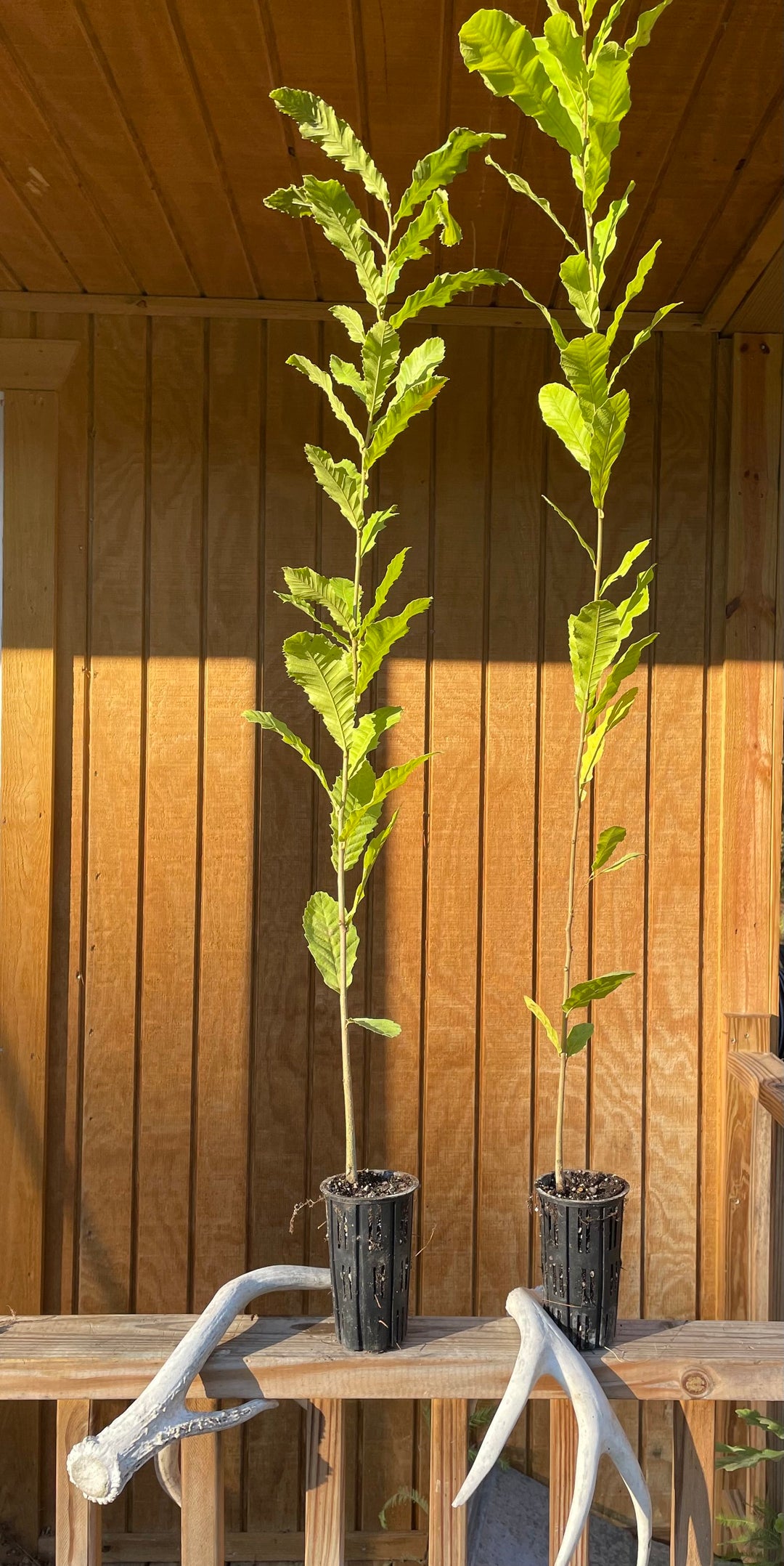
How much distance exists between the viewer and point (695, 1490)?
1296 millimetres

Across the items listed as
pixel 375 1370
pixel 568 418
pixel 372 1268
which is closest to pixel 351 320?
pixel 568 418

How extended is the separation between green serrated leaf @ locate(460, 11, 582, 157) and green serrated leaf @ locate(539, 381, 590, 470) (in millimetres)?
258

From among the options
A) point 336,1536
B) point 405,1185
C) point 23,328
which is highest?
point 23,328

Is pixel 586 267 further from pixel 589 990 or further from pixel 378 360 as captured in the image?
pixel 589 990

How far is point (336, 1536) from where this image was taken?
1.28 meters

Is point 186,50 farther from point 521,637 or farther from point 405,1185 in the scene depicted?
point 405,1185

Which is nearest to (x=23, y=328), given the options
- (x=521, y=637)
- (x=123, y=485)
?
(x=123, y=485)

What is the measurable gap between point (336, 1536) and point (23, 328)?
2311 mm

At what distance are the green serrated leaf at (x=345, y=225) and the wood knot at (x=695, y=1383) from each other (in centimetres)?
127

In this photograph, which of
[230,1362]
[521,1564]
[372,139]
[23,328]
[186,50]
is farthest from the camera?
[23,328]

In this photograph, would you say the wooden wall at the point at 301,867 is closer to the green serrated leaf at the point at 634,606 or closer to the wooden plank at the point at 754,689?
the wooden plank at the point at 754,689

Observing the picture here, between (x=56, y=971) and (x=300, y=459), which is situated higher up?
(x=300, y=459)

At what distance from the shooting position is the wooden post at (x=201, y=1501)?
4.22ft

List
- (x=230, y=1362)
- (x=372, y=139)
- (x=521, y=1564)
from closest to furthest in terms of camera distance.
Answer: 1. (x=230, y=1362)
2. (x=372, y=139)
3. (x=521, y=1564)
